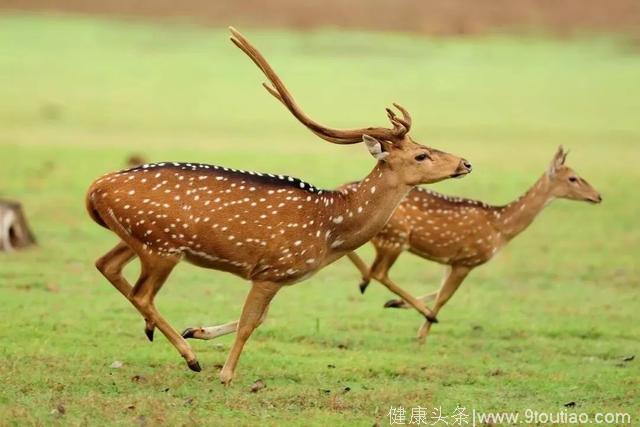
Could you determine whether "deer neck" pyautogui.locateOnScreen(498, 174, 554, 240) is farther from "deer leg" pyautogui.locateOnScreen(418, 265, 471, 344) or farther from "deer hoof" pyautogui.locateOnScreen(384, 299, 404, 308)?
"deer hoof" pyautogui.locateOnScreen(384, 299, 404, 308)

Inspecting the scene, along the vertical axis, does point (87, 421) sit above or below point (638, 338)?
below

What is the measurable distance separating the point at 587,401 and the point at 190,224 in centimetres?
282

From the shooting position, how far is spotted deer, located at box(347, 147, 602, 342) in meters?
11.8

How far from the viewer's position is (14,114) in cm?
2691

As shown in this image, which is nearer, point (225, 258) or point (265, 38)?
point (225, 258)

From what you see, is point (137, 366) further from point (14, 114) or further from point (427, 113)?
point (427, 113)

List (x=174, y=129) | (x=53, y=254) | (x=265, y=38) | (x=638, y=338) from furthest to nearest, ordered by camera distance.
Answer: (x=265, y=38)
(x=174, y=129)
(x=53, y=254)
(x=638, y=338)

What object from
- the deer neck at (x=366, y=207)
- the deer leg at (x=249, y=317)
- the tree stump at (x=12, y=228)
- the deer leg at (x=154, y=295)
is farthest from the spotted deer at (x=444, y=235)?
the tree stump at (x=12, y=228)

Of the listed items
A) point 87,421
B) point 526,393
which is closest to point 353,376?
point 526,393

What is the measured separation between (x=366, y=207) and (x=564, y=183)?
385 cm

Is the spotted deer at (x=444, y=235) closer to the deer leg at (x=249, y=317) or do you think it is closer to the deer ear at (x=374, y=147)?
the deer ear at (x=374, y=147)

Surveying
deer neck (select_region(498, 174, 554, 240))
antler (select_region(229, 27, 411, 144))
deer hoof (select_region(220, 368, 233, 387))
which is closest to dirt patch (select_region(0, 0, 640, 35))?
deer neck (select_region(498, 174, 554, 240))

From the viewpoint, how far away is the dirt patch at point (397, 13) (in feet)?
142

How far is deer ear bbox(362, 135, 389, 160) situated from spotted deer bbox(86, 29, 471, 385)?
0.01m
